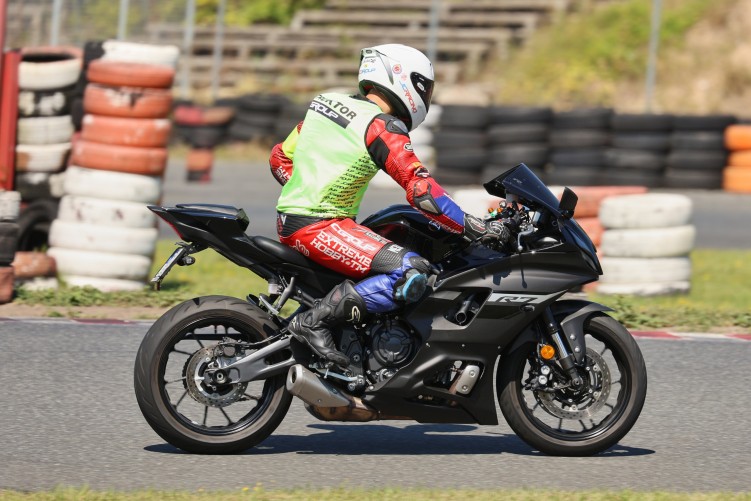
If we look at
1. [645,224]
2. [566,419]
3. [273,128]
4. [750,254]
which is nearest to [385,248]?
[566,419]

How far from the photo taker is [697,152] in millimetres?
18641

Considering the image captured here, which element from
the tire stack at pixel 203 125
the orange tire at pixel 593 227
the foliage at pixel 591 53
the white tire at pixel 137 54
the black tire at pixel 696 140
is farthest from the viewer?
the foliage at pixel 591 53

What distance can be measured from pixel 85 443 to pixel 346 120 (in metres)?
2.00

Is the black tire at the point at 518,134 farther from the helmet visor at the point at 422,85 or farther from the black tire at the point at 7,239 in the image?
the helmet visor at the point at 422,85

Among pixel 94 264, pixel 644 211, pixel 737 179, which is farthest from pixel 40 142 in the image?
pixel 737 179

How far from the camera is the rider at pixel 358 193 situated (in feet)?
19.1

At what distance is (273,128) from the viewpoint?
22.5m

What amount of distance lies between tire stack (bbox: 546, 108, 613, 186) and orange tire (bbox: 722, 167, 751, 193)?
6.11ft

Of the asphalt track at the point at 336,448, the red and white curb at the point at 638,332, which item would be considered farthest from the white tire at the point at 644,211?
the asphalt track at the point at 336,448

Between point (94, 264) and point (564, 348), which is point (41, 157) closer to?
point (94, 264)

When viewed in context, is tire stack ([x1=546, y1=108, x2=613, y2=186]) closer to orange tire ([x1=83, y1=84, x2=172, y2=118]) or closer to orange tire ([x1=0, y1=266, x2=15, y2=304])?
orange tire ([x1=83, y1=84, x2=172, y2=118])

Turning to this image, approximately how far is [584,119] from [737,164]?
92.4 inches

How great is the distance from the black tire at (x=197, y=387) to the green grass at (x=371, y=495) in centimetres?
55

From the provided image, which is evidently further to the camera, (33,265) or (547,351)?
(33,265)
